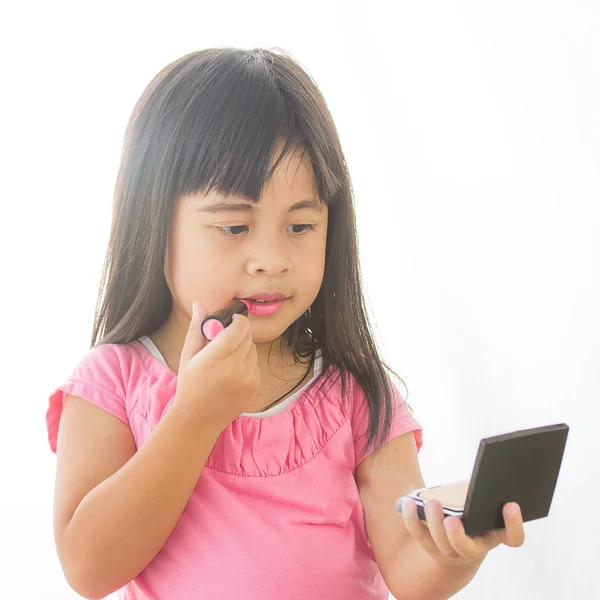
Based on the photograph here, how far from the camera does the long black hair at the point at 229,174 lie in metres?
0.94

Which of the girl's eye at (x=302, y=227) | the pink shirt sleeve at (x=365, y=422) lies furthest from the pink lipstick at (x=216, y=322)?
the pink shirt sleeve at (x=365, y=422)

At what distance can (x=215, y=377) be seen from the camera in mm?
885

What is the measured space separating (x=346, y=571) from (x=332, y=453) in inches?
4.9

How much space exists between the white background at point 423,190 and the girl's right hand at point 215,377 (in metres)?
0.69

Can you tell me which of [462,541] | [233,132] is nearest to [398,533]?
[462,541]

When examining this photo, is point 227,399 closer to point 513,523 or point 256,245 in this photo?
point 256,245

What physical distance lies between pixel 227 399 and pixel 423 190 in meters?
0.87

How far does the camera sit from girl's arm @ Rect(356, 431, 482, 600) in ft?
3.10

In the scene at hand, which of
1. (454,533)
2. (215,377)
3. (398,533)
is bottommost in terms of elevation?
(398,533)

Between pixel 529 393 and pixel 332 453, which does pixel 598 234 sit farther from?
pixel 332 453

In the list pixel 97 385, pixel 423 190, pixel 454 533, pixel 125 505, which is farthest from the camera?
pixel 423 190

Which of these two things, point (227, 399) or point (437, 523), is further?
point (227, 399)

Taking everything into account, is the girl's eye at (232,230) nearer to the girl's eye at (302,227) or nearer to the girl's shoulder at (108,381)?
the girl's eye at (302,227)

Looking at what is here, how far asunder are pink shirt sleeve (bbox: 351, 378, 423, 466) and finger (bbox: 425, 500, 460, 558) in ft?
0.82
